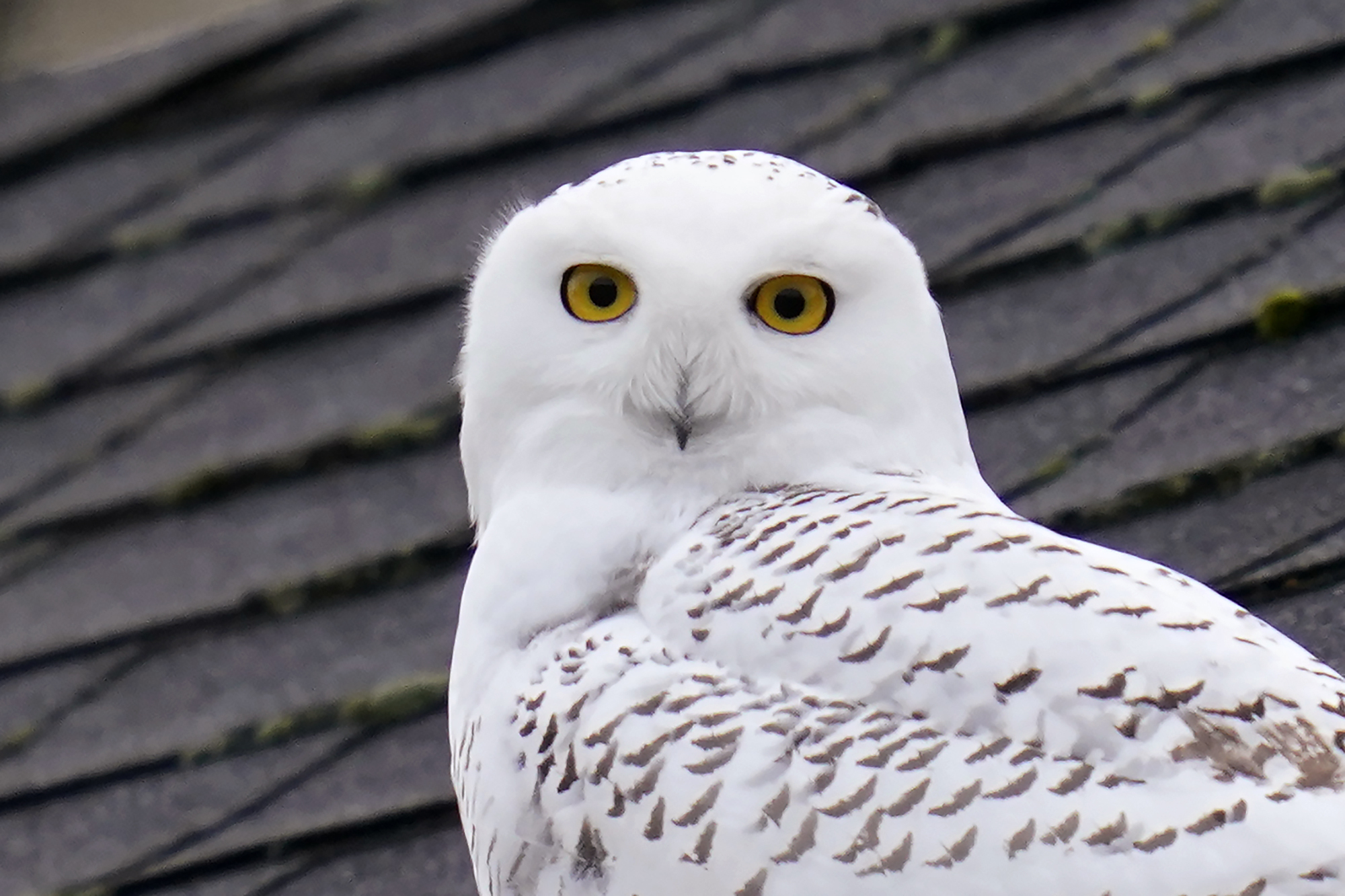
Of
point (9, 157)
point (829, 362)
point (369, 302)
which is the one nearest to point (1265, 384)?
point (829, 362)

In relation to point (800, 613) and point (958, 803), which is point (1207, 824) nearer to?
point (958, 803)

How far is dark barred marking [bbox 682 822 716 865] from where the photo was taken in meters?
0.92

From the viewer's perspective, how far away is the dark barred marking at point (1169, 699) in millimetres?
938

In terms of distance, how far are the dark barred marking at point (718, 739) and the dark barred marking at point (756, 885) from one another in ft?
0.26

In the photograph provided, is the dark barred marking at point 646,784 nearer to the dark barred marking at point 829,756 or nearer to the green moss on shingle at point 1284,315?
the dark barred marking at point 829,756

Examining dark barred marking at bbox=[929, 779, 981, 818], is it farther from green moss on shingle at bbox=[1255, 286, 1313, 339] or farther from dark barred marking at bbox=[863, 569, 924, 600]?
green moss on shingle at bbox=[1255, 286, 1313, 339]

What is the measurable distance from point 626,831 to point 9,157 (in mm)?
1784

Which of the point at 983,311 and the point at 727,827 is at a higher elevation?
the point at 983,311

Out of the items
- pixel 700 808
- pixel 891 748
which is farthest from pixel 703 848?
pixel 891 748

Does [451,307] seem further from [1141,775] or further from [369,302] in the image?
[1141,775]

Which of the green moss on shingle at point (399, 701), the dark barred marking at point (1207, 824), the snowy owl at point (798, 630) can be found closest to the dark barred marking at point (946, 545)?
the snowy owl at point (798, 630)

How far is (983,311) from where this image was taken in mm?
1779

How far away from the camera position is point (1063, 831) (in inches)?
35.4

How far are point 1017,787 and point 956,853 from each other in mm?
58
